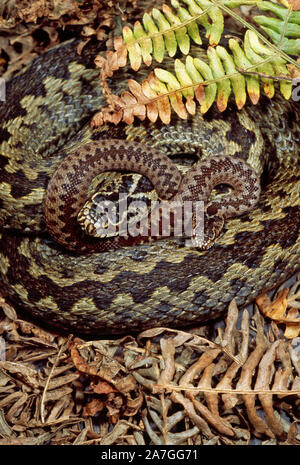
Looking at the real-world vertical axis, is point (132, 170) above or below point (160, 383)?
above

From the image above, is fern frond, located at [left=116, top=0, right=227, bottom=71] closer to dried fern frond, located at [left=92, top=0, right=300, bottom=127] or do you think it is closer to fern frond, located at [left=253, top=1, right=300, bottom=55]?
dried fern frond, located at [left=92, top=0, right=300, bottom=127]

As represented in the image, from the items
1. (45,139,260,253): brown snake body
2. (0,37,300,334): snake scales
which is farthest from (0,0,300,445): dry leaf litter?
(45,139,260,253): brown snake body

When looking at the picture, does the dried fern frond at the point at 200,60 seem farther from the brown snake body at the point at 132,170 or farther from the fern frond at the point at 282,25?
the brown snake body at the point at 132,170

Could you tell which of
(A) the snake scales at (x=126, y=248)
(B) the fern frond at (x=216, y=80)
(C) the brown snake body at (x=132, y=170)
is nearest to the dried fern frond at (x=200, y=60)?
(B) the fern frond at (x=216, y=80)

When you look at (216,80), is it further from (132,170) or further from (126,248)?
(126,248)

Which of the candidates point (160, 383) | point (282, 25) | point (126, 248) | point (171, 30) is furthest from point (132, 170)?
point (160, 383)

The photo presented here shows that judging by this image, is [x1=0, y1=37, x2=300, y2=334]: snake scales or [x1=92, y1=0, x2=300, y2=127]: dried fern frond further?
[x1=0, y1=37, x2=300, y2=334]: snake scales

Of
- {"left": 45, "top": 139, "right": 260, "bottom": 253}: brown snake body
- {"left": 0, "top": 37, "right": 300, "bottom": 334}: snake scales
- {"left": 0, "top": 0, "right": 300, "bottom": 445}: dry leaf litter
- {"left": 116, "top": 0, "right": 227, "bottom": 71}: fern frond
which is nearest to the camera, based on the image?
{"left": 0, "top": 0, "right": 300, "bottom": 445}: dry leaf litter
